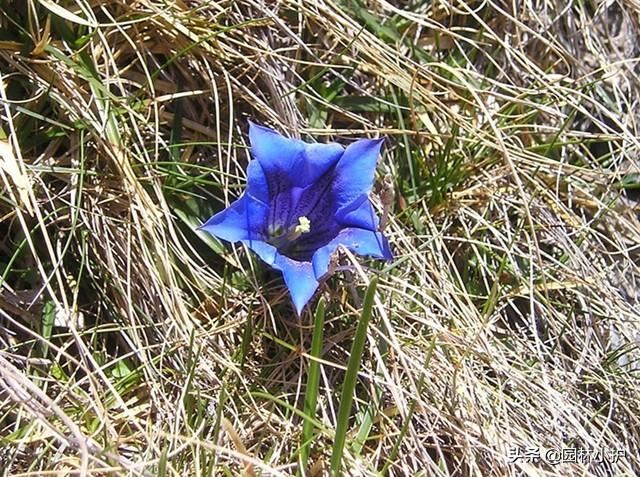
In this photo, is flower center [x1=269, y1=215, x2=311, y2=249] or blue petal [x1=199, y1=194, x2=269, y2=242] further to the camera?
flower center [x1=269, y1=215, x2=311, y2=249]

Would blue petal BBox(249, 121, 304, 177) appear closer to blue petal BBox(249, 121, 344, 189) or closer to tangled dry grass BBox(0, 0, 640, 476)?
blue petal BBox(249, 121, 344, 189)

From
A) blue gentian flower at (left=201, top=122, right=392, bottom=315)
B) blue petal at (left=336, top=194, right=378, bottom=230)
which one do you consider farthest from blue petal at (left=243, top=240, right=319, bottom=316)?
blue petal at (left=336, top=194, right=378, bottom=230)

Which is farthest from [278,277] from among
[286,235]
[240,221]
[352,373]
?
[352,373]

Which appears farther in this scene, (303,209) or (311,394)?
(303,209)

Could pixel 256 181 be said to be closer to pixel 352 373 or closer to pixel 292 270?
pixel 292 270

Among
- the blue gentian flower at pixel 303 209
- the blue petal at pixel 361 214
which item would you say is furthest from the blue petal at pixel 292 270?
the blue petal at pixel 361 214

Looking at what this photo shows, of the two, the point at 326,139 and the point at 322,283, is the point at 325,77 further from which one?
the point at 322,283
